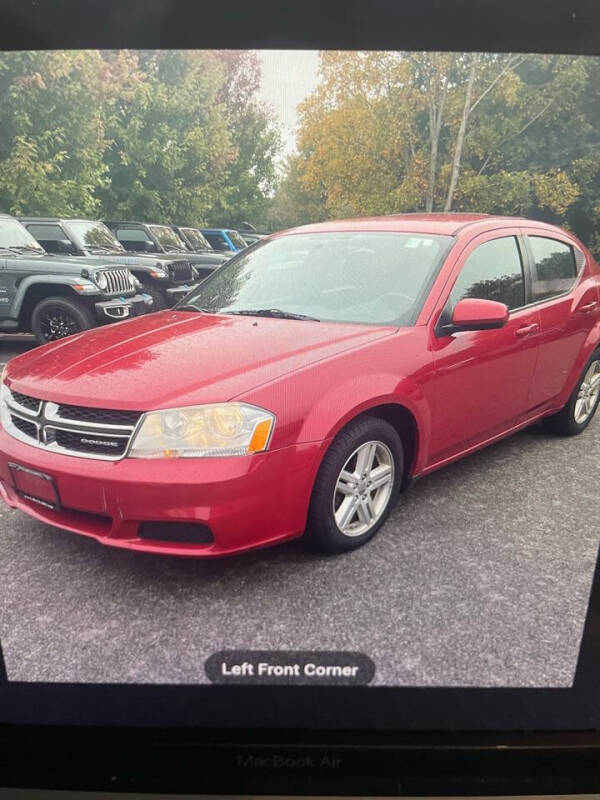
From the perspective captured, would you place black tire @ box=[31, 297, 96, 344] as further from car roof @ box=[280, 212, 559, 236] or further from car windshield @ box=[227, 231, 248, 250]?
car roof @ box=[280, 212, 559, 236]

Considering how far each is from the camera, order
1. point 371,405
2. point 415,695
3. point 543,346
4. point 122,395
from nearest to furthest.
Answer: point 415,695, point 122,395, point 371,405, point 543,346

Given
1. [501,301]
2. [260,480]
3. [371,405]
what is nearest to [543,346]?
[501,301]

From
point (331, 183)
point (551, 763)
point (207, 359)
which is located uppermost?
point (331, 183)

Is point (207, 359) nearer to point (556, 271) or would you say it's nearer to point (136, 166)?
point (136, 166)

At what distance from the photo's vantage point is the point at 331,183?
130 cm

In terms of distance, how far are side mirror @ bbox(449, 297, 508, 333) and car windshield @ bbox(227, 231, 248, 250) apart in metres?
0.70

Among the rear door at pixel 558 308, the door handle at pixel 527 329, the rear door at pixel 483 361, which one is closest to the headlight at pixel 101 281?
the rear door at pixel 483 361

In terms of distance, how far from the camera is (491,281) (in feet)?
5.63

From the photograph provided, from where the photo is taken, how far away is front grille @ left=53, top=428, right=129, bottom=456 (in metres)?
1.38

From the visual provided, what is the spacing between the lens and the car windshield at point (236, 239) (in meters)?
1.35

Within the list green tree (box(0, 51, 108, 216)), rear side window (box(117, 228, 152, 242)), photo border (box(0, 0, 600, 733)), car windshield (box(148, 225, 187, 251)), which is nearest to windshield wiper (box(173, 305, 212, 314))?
car windshield (box(148, 225, 187, 251))

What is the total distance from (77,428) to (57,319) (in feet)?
0.93

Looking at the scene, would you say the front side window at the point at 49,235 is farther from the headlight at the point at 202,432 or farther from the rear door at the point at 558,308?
the rear door at the point at 558,308

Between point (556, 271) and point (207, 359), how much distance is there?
1.02 m
